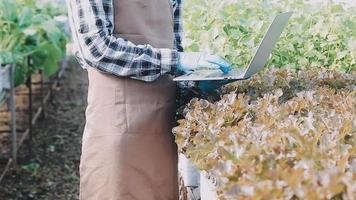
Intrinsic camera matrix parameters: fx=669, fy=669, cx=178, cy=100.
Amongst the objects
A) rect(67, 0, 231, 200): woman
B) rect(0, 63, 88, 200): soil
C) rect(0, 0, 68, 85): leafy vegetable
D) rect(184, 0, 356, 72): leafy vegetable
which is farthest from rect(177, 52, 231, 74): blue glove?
rect(0, 0, 68, 85): leafy vegetable

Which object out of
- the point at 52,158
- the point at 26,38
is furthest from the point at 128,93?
the point at 26,38

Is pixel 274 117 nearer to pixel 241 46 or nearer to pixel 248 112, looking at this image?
pixel 248 112

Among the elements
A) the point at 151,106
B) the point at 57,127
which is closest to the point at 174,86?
the point at 151,106

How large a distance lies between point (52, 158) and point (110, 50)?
3.59m

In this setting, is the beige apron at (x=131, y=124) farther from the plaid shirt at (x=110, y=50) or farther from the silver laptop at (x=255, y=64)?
the silver laptop at (x=255, y=64)

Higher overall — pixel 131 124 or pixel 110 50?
pixel 110 50

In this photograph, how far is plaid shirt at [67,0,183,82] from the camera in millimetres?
2455

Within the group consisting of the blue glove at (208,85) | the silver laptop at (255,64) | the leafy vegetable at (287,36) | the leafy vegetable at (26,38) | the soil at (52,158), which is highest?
the leafy vegetable at (26,38)

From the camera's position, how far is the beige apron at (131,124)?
8.41ft

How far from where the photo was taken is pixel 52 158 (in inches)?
231

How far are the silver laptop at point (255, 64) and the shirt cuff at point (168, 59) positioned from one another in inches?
3.2

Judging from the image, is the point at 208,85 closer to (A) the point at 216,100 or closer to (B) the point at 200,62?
(A) the point at 216,100

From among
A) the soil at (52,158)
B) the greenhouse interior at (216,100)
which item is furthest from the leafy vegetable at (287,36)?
the soil at (52,158)

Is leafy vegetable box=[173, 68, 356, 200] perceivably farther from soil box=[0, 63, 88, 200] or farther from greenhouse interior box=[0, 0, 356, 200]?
soil box=[0, 63, 88, 200]
